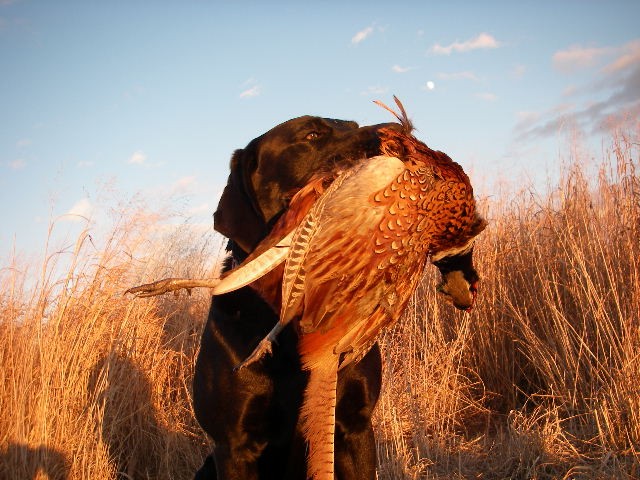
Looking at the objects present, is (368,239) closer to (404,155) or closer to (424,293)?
(404,155)

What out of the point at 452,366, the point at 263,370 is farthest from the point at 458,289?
the point at 452,366

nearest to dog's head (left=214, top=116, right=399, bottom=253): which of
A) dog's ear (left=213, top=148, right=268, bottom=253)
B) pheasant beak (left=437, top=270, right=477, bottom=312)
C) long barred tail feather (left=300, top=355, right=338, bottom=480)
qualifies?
dog's ear (left=213, top=148, right=268, bottom=253)

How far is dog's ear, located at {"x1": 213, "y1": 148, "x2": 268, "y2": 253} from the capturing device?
7.70ft

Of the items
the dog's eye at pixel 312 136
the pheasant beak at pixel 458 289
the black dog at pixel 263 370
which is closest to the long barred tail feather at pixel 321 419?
the black dog at pixel 263 370

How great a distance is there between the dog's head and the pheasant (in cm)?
62

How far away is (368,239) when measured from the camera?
5.14 feet

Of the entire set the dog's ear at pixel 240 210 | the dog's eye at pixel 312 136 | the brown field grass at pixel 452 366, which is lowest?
the brown field grass at pixel 452 366

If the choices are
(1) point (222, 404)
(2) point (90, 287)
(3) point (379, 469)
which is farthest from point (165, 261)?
(1) point (222, 404)

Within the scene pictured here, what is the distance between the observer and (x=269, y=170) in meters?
2.45

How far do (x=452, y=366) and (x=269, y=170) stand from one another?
8.09ft

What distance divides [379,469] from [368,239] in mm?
2328

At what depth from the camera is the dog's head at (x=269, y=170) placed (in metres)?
2.37

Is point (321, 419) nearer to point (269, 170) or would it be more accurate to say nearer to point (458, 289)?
point (458, 289)

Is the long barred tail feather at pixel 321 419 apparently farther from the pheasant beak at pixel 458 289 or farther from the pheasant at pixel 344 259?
the pheasant beak at pixel 458 289
